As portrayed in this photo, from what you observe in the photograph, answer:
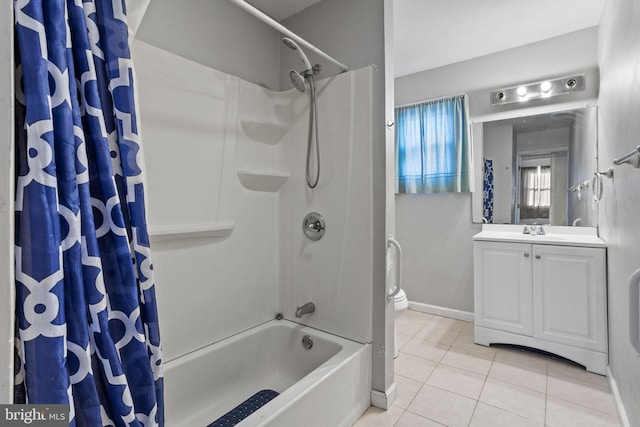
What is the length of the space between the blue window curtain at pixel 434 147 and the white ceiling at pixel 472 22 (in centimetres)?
49

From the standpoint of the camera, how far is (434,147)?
3184 mm

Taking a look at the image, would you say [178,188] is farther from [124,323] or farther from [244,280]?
[124,323]

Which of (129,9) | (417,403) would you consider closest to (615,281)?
(417,403)

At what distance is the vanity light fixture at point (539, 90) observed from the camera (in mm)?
2543

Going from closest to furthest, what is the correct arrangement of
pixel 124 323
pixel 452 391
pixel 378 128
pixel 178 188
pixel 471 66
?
pixel 124 323 → pixel 178 188 → pixel 378 128 → pixel 452 391 → pixel 471 66

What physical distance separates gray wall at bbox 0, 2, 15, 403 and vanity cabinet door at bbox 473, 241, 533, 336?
9.25 feet

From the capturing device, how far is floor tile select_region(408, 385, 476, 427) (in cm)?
174

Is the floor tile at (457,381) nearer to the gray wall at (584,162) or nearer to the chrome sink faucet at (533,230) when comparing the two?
the chrome sink faucet at (533,230)

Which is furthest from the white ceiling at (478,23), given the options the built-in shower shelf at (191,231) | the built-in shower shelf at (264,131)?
the built-in shower shelf at (191,231)

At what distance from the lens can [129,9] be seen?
1.01 metres

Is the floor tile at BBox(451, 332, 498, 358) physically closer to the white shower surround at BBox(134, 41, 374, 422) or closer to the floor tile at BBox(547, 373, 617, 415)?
the floor tile at BBox(547, 373, 617, 415)

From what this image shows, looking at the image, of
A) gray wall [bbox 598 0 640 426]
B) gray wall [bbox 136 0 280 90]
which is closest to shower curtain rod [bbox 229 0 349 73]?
gray wall [bbox 136 0 280 90]

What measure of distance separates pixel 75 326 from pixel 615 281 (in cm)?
264

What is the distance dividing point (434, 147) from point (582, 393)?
7.24 feet
